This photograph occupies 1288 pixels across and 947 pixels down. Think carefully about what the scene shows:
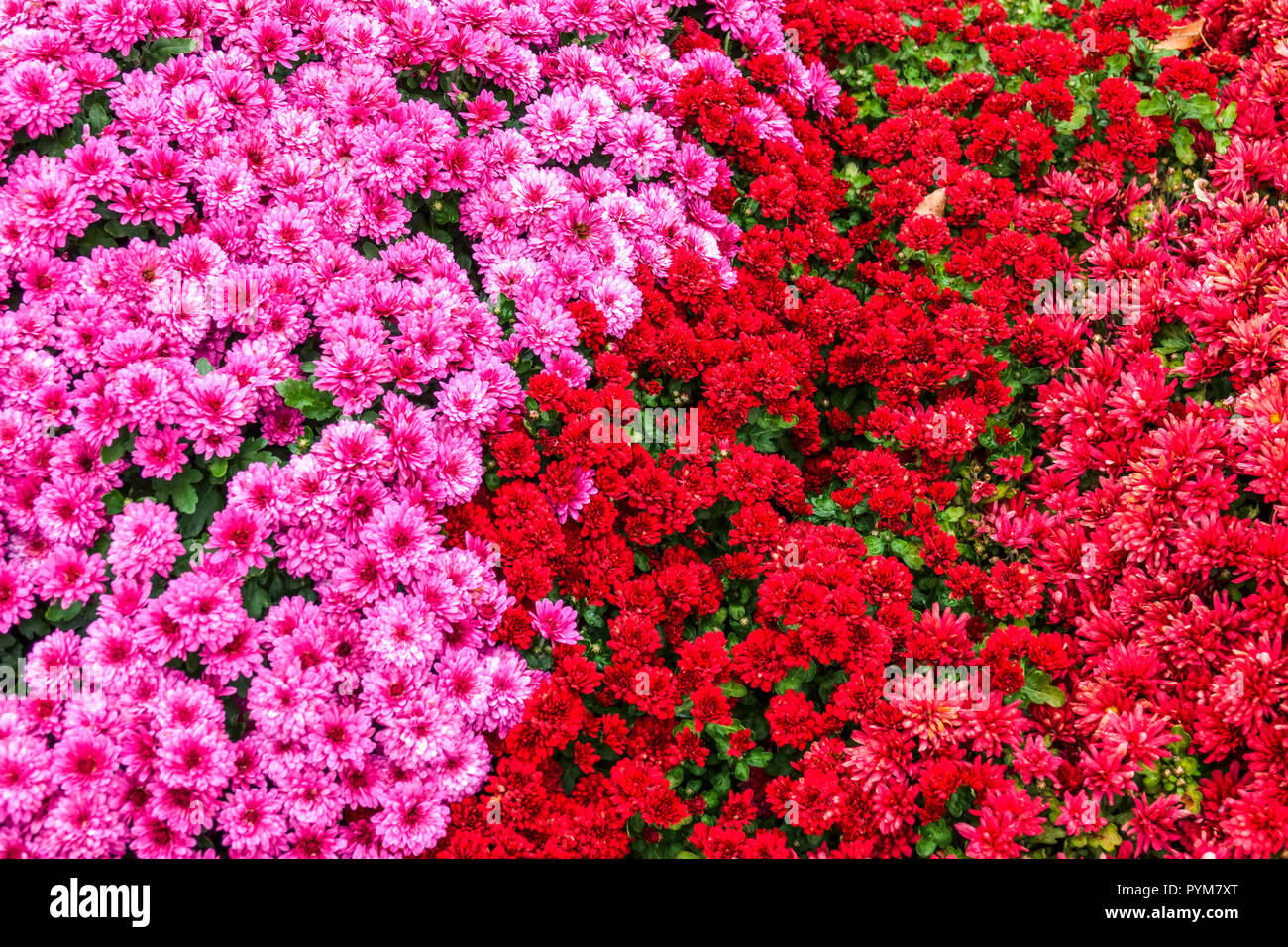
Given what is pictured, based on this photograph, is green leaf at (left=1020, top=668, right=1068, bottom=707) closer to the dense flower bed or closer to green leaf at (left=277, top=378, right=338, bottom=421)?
the dense flower bed

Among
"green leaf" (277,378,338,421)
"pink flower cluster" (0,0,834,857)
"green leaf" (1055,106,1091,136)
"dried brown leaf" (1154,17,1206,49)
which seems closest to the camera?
"pink flower cluster" (0,0,834,857)

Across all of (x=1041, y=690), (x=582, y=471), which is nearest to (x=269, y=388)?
(x=582, y=471)

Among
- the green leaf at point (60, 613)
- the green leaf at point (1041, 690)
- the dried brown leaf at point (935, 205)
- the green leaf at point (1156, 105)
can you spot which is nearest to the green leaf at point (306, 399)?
the green leaf at point (60, 613)

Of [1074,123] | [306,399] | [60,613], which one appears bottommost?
[60,613]

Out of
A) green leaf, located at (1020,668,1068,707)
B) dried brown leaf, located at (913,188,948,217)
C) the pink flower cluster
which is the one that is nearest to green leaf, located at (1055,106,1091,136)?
dried brown leaf, located at (913,188,948,217)

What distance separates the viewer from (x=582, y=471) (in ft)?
11.2

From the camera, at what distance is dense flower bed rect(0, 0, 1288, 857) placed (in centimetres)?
281

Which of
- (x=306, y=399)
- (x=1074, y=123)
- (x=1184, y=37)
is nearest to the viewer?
(x=306, y=399)

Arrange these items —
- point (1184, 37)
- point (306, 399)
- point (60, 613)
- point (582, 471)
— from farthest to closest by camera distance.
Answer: point (1184, 37) → point (582, 471) → point (306, 399) → point (60, 613)

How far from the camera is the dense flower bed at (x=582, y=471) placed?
2814 mm

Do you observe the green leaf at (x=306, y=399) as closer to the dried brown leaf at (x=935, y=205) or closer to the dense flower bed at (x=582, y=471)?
the dense flower bed at (x=582, y=471)

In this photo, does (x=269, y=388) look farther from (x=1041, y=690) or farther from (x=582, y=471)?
(x=1041, y=690)

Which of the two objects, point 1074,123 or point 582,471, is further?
point 1074,123
